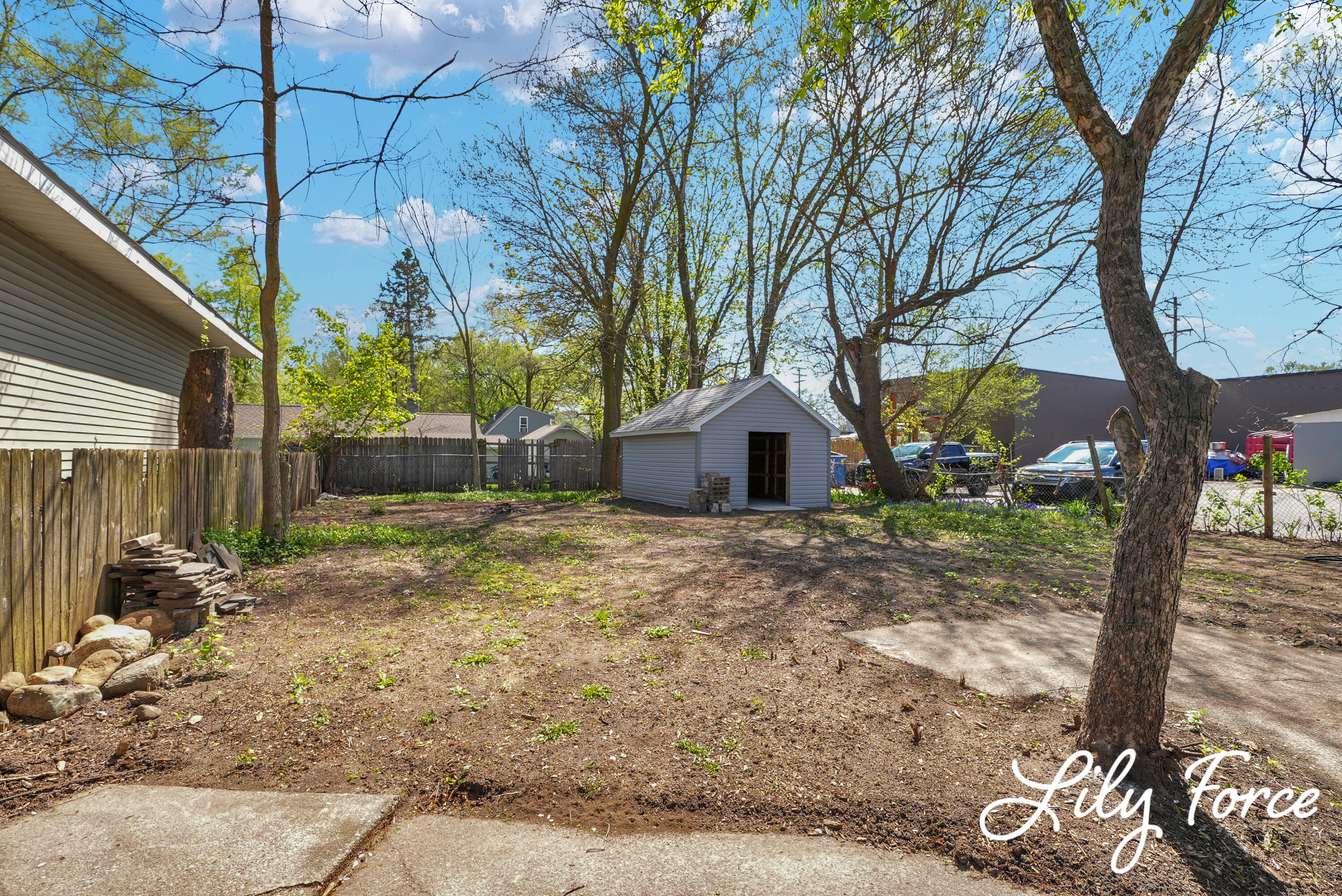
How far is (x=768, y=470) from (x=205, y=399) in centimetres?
1310

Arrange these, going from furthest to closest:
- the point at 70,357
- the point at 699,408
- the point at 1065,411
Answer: the point at 1065,411
the point at 699,408
the point at 70,357

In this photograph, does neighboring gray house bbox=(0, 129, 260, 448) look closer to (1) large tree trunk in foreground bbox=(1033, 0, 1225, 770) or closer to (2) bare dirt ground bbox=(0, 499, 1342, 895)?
(2) bare dirt ground bbox=(0, 499, 1342, 895)

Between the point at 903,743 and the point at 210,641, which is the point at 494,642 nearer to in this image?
the point at 210,641

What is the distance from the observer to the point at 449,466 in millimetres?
21516

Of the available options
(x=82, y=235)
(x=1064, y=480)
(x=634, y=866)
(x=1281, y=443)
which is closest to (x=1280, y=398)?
(x=1281, y=443)

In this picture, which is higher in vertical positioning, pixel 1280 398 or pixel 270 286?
pixel 1280 398

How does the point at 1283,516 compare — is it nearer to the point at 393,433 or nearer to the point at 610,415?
the point at 610,415

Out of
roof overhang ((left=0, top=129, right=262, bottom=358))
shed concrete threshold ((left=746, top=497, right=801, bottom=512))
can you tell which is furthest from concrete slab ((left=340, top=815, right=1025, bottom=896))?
shed concrete threshold ((left=746, top=497, right=801, bottom=512))

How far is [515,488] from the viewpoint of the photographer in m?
21.7

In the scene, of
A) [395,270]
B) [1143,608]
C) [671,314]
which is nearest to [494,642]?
[1143,608]

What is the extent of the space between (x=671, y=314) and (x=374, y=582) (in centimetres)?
1839

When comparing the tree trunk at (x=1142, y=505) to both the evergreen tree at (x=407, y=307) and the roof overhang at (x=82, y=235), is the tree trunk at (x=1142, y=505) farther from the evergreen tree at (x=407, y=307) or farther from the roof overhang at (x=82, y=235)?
the evergreen tree at (x=407, y=307)

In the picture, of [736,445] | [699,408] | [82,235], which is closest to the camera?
[82,235]

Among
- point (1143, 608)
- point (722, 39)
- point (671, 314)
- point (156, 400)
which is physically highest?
point (722, 39)
